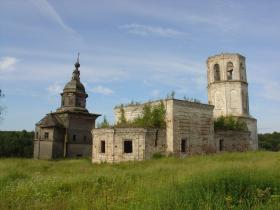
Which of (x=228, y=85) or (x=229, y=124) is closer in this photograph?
(x=229, y=124)

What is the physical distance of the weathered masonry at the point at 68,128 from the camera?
33469 millimetres

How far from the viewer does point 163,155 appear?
2414cm

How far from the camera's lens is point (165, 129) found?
965 inches

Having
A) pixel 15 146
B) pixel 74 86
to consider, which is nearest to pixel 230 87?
pixel 74 86

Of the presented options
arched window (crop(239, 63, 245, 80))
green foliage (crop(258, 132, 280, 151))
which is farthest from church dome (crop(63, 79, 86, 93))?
green foliage (crop(258, 132, 280, 151))

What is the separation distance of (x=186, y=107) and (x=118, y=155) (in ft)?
20.8

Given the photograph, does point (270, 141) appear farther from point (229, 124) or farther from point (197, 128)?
point (197, 128)

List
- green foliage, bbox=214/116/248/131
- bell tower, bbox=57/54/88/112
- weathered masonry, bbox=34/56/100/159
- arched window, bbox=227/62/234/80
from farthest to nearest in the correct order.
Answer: bell tower, bbox=57/54/88/112 < weathered masonry, bbox=34/56/100/159 < arched window, bbox=227/62/234/80 < green foliage, bbox=214/116/248/131

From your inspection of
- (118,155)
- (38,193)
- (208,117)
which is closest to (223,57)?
(208,117)

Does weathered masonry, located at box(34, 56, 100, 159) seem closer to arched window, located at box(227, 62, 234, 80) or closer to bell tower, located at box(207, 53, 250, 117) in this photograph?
bell tower, located at box(207, 53, 250, 117)

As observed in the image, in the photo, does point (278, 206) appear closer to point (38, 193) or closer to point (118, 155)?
point (38, 193)

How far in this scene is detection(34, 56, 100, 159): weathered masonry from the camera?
3347 cm

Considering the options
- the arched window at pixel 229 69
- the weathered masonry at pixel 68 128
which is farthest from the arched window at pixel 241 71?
the weathered masonry at pixel 68 128

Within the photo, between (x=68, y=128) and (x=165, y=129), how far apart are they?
551 inches
